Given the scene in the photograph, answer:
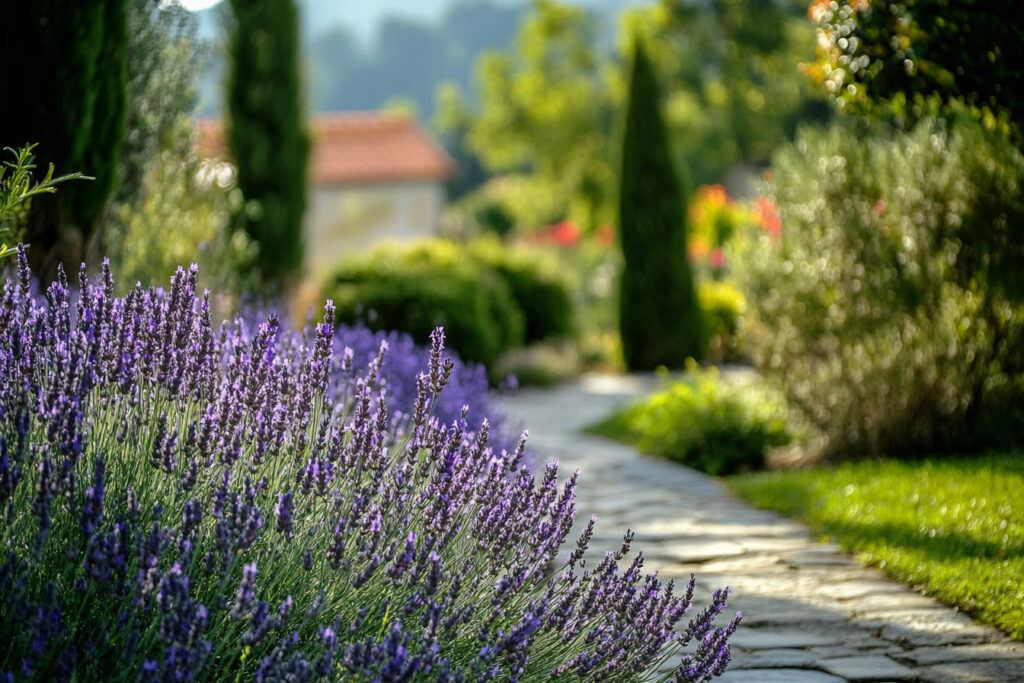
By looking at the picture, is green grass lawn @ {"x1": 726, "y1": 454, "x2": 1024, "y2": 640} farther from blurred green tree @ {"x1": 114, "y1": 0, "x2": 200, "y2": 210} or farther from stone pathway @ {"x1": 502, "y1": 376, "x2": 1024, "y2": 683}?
blurred green tree @ {"x1": 114, "y1": 0, "x2": 200, "y2": 210}

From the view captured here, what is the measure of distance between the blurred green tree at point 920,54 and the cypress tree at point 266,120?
806 centimetres

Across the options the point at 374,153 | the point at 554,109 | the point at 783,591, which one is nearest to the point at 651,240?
the point at 783,591

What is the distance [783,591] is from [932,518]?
1.01 metres

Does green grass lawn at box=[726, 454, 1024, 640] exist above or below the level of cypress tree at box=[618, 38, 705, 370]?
below

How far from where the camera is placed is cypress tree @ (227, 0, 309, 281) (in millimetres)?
11938

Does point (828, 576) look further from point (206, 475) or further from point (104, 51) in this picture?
point (104, 51)

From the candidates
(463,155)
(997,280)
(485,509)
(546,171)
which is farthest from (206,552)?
(463,155)

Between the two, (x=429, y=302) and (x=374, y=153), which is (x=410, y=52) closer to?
(x=374, y=153)

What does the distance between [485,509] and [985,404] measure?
4.50 metres

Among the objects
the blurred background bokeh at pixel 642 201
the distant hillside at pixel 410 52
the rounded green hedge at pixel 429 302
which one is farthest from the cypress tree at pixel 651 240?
the distant hillside at pixel 410 52

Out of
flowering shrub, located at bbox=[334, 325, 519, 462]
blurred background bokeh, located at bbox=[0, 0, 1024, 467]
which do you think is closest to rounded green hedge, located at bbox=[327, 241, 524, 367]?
blurred background bokeh, located at bbox=[0, 0, 1024, 467]

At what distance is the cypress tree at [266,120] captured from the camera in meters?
11.9

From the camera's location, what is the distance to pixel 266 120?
1206 cm

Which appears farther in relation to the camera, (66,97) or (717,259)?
(717,259)
